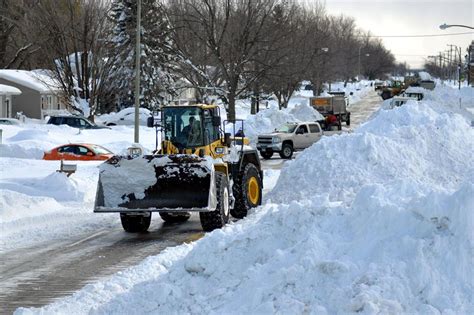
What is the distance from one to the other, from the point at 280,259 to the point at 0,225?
31.8 feet

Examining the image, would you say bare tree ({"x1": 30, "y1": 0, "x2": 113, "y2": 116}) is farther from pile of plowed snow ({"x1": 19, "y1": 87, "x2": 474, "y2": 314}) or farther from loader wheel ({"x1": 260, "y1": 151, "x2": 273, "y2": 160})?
pile of plowed snow ({"x1": 19, "y1": 87, "x2": 474, "y2": 314})

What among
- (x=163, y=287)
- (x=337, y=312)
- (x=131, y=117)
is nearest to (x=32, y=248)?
(x=163, y=287)

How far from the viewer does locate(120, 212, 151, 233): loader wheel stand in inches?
680

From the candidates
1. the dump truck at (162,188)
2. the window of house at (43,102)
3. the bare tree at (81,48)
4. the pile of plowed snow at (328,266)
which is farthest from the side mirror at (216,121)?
the window of house at (43,102)

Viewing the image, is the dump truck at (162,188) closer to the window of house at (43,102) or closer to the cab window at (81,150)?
the cab window at (81,150)

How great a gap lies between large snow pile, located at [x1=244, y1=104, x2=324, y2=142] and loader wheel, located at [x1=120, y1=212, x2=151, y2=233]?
100 ft

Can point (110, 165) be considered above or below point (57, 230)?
above

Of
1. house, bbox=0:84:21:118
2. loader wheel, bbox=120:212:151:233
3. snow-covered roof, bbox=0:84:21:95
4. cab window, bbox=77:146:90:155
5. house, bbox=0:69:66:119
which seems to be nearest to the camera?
loader wheel, bbox=120:212:151:233

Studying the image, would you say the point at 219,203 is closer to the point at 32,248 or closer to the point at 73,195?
the point at 32,248

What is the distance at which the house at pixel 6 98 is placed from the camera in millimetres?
62300

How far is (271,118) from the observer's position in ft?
190

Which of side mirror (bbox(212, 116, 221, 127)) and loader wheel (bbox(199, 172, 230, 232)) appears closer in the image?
loader wheel (bbox(199, 172, 230, 232))

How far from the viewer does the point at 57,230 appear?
669 inches

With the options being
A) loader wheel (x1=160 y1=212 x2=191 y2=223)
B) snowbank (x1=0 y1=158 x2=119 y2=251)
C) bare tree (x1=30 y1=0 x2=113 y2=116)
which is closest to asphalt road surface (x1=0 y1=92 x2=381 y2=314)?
loader wheel (x1=160 y1=212 x2=191 y2=223)
